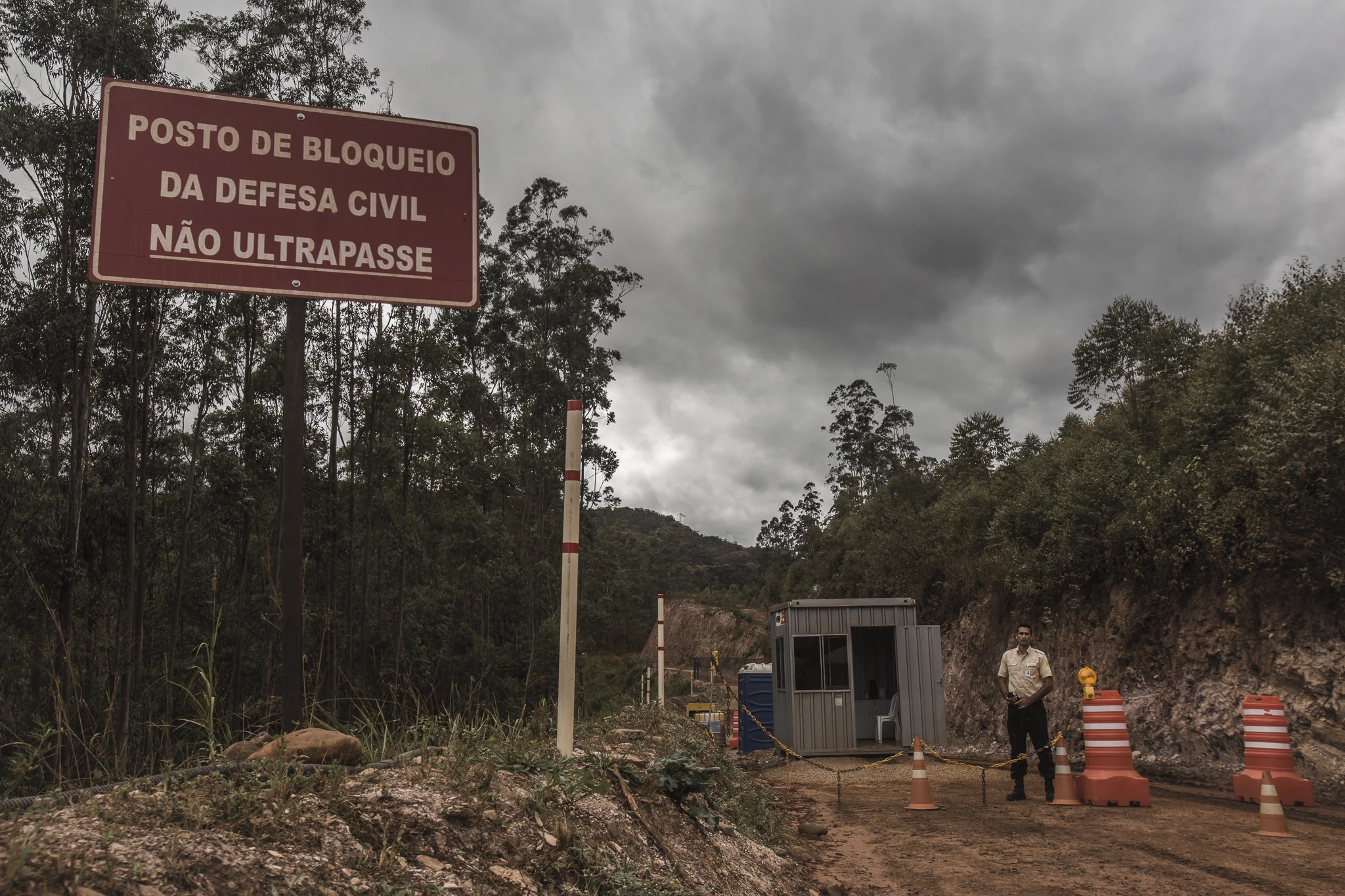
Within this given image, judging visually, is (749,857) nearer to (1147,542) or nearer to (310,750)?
(310,750)

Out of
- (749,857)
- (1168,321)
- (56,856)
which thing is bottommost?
(749,857)

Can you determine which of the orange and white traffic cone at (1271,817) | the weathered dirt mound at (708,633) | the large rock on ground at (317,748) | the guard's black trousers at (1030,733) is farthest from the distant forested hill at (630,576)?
the large rock on ground at (317,748)

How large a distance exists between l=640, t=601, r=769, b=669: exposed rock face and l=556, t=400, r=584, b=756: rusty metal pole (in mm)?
42782

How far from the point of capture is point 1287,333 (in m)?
14.5

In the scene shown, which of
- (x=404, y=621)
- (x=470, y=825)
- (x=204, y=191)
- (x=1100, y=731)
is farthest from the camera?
(x=404, y=621)

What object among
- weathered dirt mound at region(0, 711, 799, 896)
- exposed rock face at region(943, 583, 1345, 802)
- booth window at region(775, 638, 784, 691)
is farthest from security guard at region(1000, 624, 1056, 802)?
booth window at region(775, 638, 784, 691)

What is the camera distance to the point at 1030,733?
30.0 feet

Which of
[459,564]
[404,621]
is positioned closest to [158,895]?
[404,621]

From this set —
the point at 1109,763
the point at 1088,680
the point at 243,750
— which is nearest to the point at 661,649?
the point at 1088,680

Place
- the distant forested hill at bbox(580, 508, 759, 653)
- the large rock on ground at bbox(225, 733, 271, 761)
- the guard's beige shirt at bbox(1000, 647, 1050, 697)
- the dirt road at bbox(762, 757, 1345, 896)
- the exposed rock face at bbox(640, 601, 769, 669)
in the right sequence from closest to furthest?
the large rock on ground at bbox(225, 733, 271, 761) → the dirt road at bbox(762, 757, 1345, 896) → the guard's beige shirt at bbox(1000, 647, 1050, 697) → the distant forested hill at bbox(580, 508, 759, 653) → the exposed rock face at bbox(640, 601, 769, 669)

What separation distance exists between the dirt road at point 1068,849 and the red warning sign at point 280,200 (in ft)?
14.6

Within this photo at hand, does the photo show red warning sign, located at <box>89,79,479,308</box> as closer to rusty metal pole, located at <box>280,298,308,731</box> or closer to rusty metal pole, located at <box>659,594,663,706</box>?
rusty metal pole, located at <box>280,298,308,731</box>

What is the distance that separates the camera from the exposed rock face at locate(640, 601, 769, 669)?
4988 cm

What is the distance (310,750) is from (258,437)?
2188 cm
